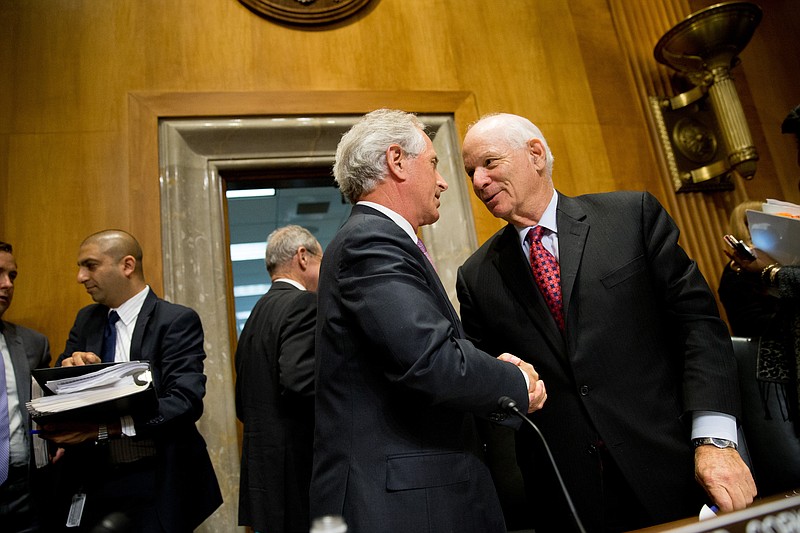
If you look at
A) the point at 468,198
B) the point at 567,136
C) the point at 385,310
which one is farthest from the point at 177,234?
the point at 567,136

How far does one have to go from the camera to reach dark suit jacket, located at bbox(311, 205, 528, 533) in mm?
1326

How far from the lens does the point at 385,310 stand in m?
1.36

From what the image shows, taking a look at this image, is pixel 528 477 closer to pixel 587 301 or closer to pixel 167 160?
pixel 587 301

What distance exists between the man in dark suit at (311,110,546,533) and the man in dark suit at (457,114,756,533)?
0.93 feet

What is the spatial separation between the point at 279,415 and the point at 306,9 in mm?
2259

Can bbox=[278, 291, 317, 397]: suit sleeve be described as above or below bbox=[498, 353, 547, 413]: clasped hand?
above

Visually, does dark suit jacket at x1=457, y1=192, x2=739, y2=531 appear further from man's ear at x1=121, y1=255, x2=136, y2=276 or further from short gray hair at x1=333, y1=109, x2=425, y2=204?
man's ear at x1=121, y1=255, x2=136, y2=276

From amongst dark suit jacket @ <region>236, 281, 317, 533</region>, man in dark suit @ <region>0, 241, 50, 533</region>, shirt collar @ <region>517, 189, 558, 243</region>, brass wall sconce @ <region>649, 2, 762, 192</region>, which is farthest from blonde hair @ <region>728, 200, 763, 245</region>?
man in dark suit @ <region>0, 241, 50, 533</region>

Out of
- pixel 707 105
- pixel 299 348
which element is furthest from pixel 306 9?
pixel 707 105

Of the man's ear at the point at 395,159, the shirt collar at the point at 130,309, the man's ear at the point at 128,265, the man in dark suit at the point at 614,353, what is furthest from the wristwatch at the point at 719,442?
the man's ear at the point at 128,265

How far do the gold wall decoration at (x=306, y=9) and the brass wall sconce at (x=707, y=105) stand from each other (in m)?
1.76

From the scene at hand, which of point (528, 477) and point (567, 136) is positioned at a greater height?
point (567, 136)

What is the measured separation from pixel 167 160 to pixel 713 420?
103 inches

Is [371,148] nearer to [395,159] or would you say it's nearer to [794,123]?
[395,159]
